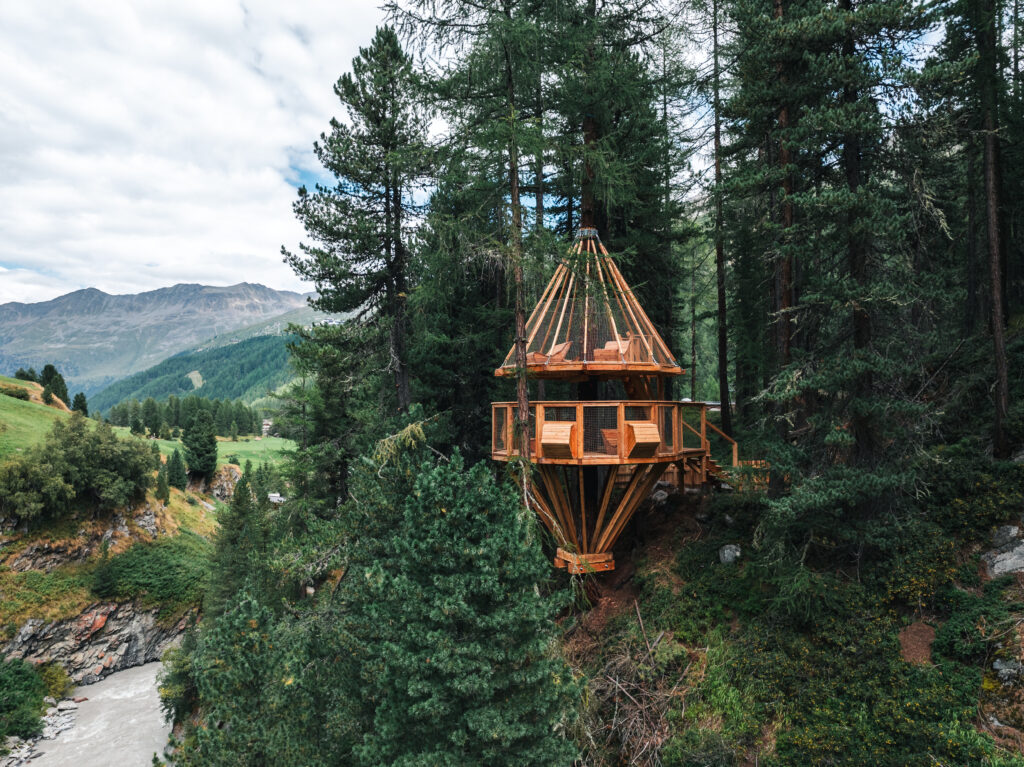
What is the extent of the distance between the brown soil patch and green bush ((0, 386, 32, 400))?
49.7 metres

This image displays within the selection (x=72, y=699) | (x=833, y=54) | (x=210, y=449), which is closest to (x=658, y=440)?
(x=833, y=54)

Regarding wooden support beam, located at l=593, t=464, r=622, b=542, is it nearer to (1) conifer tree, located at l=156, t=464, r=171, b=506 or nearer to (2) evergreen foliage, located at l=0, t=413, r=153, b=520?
(2) evergreen foliage, located at l=0, t=413, r=153, b=520

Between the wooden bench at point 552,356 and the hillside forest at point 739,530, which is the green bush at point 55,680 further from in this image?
the wooden bench at point 552,356

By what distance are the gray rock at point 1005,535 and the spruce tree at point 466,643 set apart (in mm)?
6619

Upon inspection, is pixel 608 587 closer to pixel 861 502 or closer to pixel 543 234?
pixel 861 502

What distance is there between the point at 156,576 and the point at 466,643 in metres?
27.9

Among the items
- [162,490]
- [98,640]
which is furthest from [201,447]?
[98,640]

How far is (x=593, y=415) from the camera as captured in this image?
9.99 metres

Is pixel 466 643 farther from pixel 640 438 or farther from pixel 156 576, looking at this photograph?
pixel 156 576

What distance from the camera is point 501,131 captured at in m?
8.09

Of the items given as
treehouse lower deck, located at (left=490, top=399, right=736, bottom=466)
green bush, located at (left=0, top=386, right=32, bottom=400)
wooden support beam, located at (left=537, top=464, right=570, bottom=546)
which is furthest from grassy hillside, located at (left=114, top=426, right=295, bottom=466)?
treehouse lower deck, located at (left=490, top=399, right=736, bottom=466)

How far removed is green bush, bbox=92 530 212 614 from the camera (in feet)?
85.1

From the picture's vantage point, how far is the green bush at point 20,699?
19.5m

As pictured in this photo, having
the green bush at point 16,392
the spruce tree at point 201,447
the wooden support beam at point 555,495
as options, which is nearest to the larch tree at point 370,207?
the wooden support beam at point 555,495
